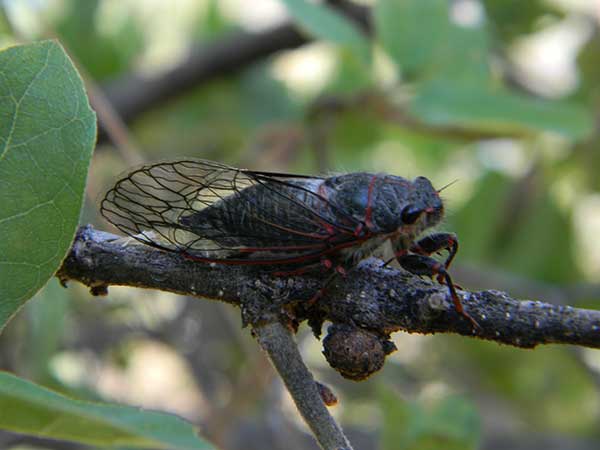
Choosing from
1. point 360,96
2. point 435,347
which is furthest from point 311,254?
point 435,347

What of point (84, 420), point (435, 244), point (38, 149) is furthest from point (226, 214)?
point (84, 420)

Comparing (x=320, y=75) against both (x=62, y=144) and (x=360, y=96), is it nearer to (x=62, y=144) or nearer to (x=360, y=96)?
(x=360, y=96)

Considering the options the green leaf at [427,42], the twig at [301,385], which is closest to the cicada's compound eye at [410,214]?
the twig at [301,385]

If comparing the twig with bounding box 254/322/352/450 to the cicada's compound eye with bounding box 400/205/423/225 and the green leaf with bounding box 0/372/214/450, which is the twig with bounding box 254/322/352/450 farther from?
the cicada's compound eye with bounding box 400/205/423/225

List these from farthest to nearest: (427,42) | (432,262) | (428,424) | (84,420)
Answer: (427,42)
(428,424)
(432,262)
(84,420)

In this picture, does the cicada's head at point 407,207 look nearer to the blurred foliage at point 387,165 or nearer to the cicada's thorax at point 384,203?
the cicada's thorax at point 384,203

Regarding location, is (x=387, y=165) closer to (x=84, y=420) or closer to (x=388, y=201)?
(x=388, y=201)
